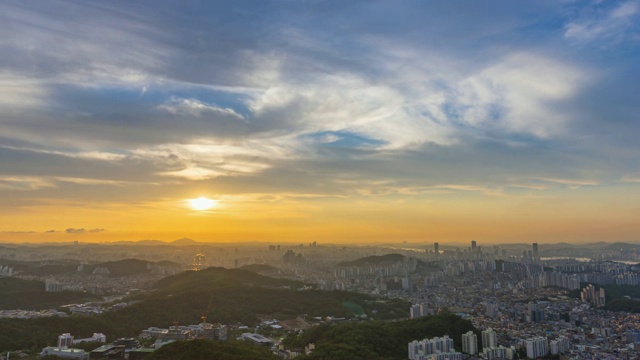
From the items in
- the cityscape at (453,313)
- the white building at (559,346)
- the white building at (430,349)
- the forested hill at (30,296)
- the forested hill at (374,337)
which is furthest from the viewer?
the forested hill at (30,296)

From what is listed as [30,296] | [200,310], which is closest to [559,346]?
[200,310]

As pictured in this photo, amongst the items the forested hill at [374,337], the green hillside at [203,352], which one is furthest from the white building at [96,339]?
the forested hill at [374,337]

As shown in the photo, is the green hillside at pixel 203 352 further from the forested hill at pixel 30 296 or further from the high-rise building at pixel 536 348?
the forested hill at pixel 30 296

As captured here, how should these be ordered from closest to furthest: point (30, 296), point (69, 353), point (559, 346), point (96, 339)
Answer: point (69, 353)
point (559, 346)
point (96, 339)
point (30, 296)

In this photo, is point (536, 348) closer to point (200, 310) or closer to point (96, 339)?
point (96, 339)

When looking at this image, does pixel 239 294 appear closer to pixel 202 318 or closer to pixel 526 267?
pixel 202 318
